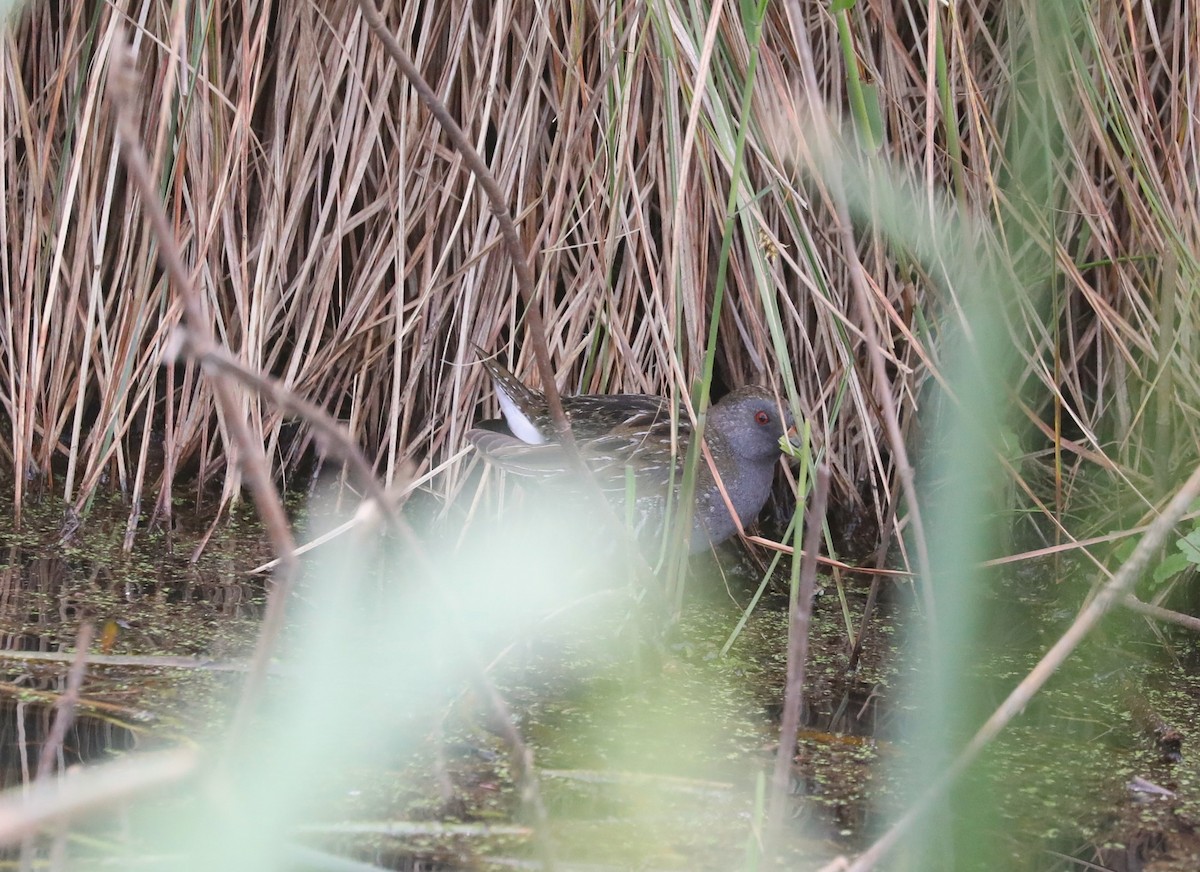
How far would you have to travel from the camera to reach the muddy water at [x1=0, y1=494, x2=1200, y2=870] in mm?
1598

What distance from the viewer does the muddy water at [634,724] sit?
1.60m

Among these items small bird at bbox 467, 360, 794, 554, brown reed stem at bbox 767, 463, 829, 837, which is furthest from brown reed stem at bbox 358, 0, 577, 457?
small bird at bbox 467, 360, 794, 554

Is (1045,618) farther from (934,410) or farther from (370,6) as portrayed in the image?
(370,6)

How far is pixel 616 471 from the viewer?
2902mm

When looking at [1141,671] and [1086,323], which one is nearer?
[1141,671]

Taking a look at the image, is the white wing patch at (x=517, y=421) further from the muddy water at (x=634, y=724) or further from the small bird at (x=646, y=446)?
the muddy water at (x=634, y=724)

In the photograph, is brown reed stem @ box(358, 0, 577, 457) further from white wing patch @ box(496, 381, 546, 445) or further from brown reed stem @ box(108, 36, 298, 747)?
white wing patch @ box(496, 381, 546, 445)

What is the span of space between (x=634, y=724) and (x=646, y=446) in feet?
3.25

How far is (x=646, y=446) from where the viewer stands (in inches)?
114

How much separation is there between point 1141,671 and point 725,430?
Result: 1.09m

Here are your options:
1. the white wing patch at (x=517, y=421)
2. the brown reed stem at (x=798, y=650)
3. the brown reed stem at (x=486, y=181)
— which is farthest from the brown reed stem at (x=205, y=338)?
the white wing patch at (x=517, y=421)

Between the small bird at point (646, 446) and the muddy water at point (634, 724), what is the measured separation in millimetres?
311

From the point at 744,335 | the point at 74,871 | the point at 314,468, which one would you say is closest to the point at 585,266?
the point at 744,335

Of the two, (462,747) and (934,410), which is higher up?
(934,410)
